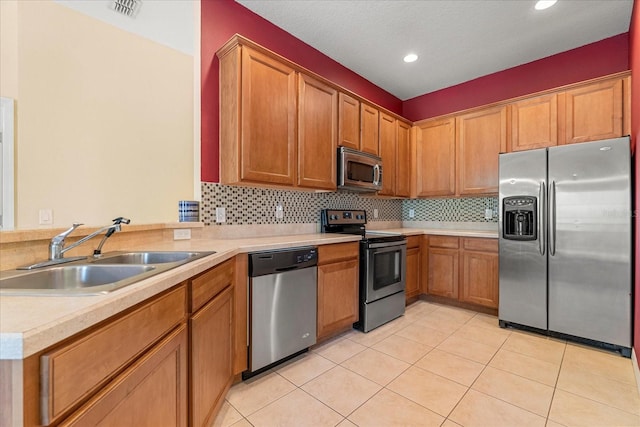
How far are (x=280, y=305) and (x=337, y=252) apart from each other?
2.26 feet

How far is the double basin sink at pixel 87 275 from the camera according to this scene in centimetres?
83

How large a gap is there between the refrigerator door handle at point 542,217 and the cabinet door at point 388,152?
1.52 m

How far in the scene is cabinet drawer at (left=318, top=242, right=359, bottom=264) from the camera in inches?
91.2

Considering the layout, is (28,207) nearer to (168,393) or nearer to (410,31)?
(168,393)

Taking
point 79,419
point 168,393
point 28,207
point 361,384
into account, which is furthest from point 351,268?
point 28,207

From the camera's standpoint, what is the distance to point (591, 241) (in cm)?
233

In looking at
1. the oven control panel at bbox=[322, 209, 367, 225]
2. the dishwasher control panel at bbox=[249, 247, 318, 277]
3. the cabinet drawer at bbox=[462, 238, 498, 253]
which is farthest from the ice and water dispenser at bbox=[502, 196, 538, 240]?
the dishwasher control panel at bbox=[249, 247, 318, 277]

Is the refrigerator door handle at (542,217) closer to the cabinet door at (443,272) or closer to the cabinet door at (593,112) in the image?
the cabinet door at (593,112)

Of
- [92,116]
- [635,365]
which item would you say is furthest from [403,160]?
[92,116]

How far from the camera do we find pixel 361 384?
1862 millimetres

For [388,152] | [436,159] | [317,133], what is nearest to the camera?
[317,133]

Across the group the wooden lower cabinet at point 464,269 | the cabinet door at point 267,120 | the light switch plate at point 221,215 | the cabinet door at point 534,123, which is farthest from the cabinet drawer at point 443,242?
the light switch plate at point 221,215

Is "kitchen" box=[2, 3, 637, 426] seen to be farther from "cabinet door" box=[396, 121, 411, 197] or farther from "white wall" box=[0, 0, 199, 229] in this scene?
"cabinet door" box=[396, 121, 411, 197]

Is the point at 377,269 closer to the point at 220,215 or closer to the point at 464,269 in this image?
the point at 464,269
